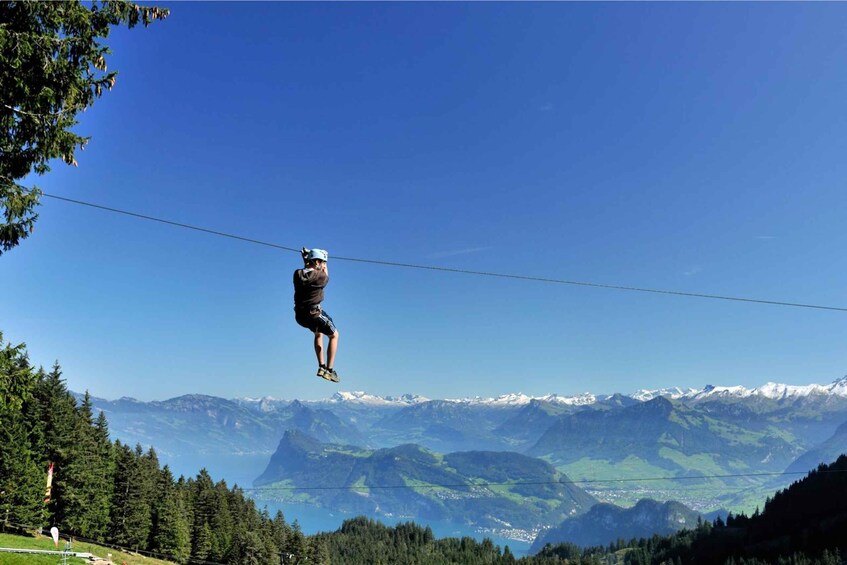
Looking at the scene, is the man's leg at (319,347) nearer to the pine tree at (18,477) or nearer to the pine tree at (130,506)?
the pine tree at (18,477)

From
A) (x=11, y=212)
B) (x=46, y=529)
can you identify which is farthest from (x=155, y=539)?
(x=11, y=212)

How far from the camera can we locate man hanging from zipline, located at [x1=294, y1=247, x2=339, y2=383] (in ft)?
40.8

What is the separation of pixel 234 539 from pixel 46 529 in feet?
101

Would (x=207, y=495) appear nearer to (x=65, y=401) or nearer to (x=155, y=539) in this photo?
(x=155, y=539)

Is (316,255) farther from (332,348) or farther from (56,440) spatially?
(56,440)

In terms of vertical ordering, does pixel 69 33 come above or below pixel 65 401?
above

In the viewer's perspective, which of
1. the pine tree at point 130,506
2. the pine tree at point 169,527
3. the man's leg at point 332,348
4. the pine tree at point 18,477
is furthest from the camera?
the pine tree at point 169,527

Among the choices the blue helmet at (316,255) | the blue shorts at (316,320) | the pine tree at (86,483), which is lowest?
the pine tree at (86,483)

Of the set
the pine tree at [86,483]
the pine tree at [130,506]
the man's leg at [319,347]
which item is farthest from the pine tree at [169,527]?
the man's leg at [319,347]

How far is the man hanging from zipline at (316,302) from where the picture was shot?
12422mm

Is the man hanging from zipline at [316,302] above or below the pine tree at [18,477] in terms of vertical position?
above

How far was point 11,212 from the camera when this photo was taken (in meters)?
13.0

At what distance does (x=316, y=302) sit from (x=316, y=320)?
1.46ft

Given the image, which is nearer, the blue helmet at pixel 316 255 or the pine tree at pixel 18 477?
the blue helmet at pixel 316 255
